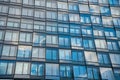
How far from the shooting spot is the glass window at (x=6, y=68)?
27719 millimetres

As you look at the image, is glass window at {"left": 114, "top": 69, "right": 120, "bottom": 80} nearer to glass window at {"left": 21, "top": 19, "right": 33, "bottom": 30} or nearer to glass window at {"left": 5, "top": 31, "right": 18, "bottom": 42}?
glass window at {"left": 21, "top": 19, "right": 33, "bottom": 30}

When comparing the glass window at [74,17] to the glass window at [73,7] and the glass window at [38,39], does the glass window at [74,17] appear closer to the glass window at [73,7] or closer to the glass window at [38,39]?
the glass window at [73,7]

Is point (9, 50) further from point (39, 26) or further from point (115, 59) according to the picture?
point (115, 59)

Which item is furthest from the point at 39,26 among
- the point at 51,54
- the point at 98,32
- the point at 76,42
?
the point at 98,32

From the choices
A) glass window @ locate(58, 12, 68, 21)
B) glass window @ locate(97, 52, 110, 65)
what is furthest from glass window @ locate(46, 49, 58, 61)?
glass window @ locate(97, 52, 110, 65)

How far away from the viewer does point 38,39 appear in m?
32.2

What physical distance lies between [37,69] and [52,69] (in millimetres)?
2378

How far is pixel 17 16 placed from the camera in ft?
110

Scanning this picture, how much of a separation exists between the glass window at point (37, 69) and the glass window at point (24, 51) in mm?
1881

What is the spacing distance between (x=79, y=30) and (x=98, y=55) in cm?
597

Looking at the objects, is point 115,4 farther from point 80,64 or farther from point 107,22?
point 80,64

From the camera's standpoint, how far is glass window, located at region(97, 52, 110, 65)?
32.3 m

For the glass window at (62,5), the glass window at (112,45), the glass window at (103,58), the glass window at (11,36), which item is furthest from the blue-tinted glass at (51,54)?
the glass window at (112,45)

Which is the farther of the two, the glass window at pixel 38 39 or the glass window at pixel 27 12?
the glass window at pixel 27 12
